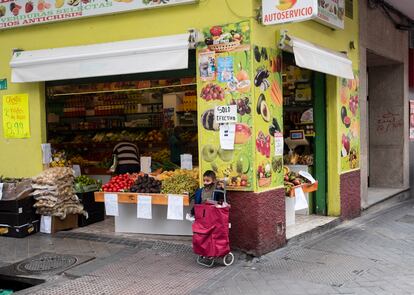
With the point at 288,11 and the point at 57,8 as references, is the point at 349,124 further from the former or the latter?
the point at 57,8

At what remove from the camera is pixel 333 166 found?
9742 mm

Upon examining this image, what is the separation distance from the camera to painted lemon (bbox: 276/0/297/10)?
680 cm

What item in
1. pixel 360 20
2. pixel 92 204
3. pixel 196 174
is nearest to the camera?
pixel 196 174

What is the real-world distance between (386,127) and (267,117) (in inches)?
271

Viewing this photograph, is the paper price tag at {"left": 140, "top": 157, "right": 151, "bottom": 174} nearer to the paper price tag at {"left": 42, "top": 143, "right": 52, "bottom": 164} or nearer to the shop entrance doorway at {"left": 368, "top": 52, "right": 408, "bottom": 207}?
the paper price tag at {"left": 42, "top": 143, "right": 52, "bottom": 164}

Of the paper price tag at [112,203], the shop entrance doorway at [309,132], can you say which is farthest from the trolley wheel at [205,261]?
the shop entrance doorway at [309,132]

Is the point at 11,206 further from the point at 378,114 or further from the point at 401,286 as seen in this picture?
the point at 378,114

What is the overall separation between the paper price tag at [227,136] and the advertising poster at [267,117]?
0.33 m

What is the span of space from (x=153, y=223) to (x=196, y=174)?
114cm

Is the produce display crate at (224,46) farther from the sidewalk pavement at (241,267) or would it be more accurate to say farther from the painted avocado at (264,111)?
the sidewalk pavement at (241,267)

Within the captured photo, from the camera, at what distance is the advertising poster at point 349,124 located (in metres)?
9.91

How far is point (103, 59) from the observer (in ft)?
26.6

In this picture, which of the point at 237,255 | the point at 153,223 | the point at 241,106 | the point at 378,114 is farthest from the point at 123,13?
the point at 378,114

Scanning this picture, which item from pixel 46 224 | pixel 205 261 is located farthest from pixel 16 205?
pixel 205 261
